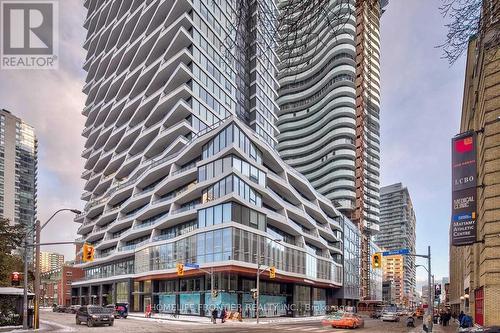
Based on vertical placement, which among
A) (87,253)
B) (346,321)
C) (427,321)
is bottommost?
(346,321)

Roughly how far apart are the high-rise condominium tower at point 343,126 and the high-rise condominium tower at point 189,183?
35754 mm

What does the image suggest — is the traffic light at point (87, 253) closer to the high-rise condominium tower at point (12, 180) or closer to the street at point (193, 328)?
the street at point (193, 328)

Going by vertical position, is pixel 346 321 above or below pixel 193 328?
below

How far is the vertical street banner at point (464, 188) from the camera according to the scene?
102 ft

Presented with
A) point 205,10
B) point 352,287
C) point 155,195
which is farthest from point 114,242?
point 352,287

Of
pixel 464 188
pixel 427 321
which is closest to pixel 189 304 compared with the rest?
pixel 427 321

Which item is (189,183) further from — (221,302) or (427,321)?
(427,321)

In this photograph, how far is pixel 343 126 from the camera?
133625 millimetres

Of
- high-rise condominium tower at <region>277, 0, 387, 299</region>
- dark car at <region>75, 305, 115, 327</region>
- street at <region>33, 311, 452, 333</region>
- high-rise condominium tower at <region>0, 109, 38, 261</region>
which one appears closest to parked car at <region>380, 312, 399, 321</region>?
street at <region>33, 311, 452, 333</region>

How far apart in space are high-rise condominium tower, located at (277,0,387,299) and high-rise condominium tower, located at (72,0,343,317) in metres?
35.8

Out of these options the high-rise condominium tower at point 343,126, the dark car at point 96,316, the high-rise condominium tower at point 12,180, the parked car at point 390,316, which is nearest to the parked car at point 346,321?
the dark car at point 96,316

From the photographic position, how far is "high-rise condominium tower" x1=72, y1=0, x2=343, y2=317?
55.0 metres

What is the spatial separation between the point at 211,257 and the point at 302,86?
368 ft

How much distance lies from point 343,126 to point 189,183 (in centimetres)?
8043
